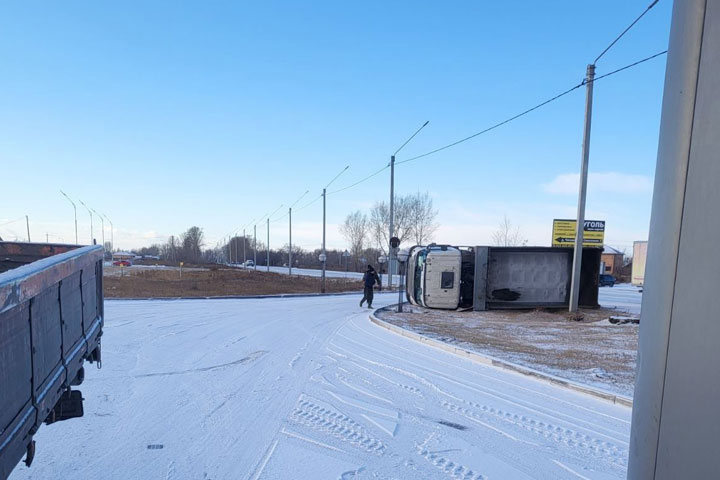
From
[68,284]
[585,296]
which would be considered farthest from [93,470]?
[585,296]

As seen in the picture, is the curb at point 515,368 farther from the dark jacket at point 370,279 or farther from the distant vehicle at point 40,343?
the dark jacket at point 370,279

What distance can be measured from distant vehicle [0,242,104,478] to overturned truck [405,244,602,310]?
13.7 meters

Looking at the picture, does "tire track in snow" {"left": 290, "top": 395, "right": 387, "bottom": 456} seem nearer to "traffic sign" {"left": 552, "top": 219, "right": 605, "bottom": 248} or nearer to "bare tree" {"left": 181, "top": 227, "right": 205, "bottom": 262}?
"traffic sign" {"left": 552, "top": 219, "right": 605, "bottom": 248}

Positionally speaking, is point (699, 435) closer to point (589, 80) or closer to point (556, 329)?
point (556, 329)

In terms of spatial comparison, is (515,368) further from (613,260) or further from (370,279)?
(613,260)

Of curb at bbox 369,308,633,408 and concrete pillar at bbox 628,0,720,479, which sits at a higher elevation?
concrete pillar at bbox 628,0,720,479

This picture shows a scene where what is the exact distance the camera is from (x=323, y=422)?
15.3ft

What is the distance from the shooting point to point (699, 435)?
1060 millimetres

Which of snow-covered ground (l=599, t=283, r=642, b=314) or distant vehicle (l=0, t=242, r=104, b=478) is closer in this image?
distant vehicle (l=0, t=242, r=104, b=478)

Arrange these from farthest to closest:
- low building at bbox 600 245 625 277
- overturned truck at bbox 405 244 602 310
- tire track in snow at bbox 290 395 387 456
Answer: low building at bbox 600 245 625 277
overturned truck at bbox 405 244 602 310
tire track in snow at bbox 290 395 387 456

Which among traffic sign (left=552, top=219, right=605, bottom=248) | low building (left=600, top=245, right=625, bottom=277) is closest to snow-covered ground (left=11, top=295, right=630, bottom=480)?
traffic sign (left=552, top=219, right=605, bottom=248)

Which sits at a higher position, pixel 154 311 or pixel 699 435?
pixel 699 435

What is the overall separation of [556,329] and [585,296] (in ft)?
23.1

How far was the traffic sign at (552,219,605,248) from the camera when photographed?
34375 mm
